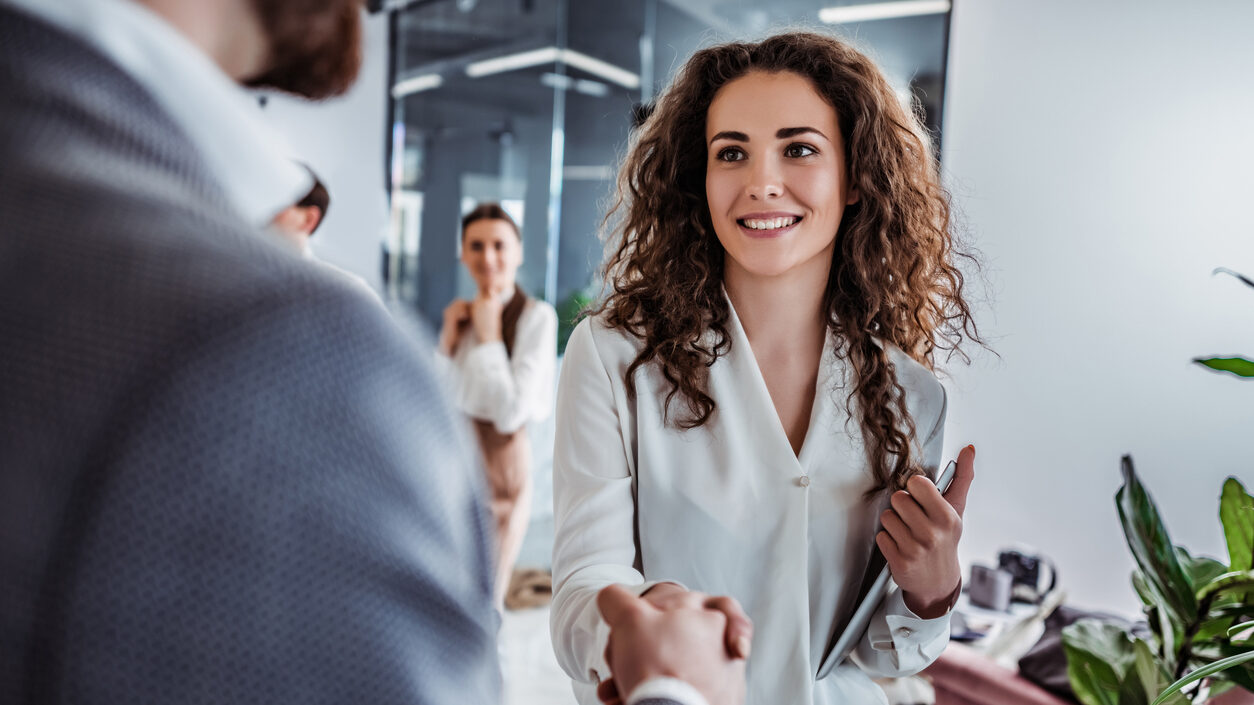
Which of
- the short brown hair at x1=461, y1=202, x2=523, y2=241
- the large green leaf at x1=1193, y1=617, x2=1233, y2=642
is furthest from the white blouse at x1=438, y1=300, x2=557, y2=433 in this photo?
the large green leaf at x1=1193, y1=617, x2=1233, y2=642

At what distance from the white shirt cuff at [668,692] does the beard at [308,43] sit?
42 centimetres

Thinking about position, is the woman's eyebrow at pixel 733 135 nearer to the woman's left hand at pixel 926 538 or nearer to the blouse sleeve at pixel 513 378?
the woman's left hand at pixel 926 538

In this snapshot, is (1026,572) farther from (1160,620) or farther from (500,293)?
(500,293)

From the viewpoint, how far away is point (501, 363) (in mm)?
3441

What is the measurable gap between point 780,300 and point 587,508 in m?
0.45

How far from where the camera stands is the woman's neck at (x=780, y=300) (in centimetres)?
126

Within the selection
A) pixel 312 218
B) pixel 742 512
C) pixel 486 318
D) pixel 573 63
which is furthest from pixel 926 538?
pixel 573 63

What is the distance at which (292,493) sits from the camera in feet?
1.05

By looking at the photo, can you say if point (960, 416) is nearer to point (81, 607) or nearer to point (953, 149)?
point (953, 149)

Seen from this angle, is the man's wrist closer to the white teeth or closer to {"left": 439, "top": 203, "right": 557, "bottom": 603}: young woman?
the white teeth

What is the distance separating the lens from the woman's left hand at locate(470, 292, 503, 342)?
11.6ft

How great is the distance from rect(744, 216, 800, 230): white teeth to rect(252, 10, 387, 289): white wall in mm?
4442

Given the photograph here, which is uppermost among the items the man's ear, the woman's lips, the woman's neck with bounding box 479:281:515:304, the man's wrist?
the man's ear

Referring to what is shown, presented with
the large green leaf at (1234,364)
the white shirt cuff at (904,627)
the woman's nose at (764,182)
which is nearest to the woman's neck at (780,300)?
the woman's nose at (764,182)
